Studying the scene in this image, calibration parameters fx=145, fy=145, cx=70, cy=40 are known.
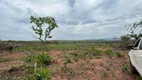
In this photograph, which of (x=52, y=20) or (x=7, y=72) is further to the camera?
(x=52, y=20)

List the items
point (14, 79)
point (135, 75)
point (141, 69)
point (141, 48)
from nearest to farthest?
point (141, 69) → point (141, 48) → point (14, 79) → point (135, 75)

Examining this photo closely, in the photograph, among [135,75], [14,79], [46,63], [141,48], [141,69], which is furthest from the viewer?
[46,63]

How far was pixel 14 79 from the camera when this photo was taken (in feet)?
19.6

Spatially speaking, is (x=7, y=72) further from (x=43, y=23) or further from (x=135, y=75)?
(x=43, y=23)

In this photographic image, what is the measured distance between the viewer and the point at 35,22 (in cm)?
4038

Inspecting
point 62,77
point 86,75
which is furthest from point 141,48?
point 62,77

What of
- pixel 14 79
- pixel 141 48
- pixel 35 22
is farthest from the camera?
pixel 35 22

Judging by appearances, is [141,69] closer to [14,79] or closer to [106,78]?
[106,78]

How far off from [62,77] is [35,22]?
36045mm

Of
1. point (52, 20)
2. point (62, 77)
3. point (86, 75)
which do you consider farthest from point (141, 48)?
point (52, 20)

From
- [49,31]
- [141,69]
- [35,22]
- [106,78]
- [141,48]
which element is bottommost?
[106,78]

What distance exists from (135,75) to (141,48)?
7.51ft

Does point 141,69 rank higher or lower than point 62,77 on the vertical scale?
higher

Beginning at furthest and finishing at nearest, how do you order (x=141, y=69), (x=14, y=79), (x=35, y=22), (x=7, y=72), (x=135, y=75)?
(x=35, y=22), (x=7, y=72), (x=135, y=75), (x=14, y=79), (x=141, y=69)
